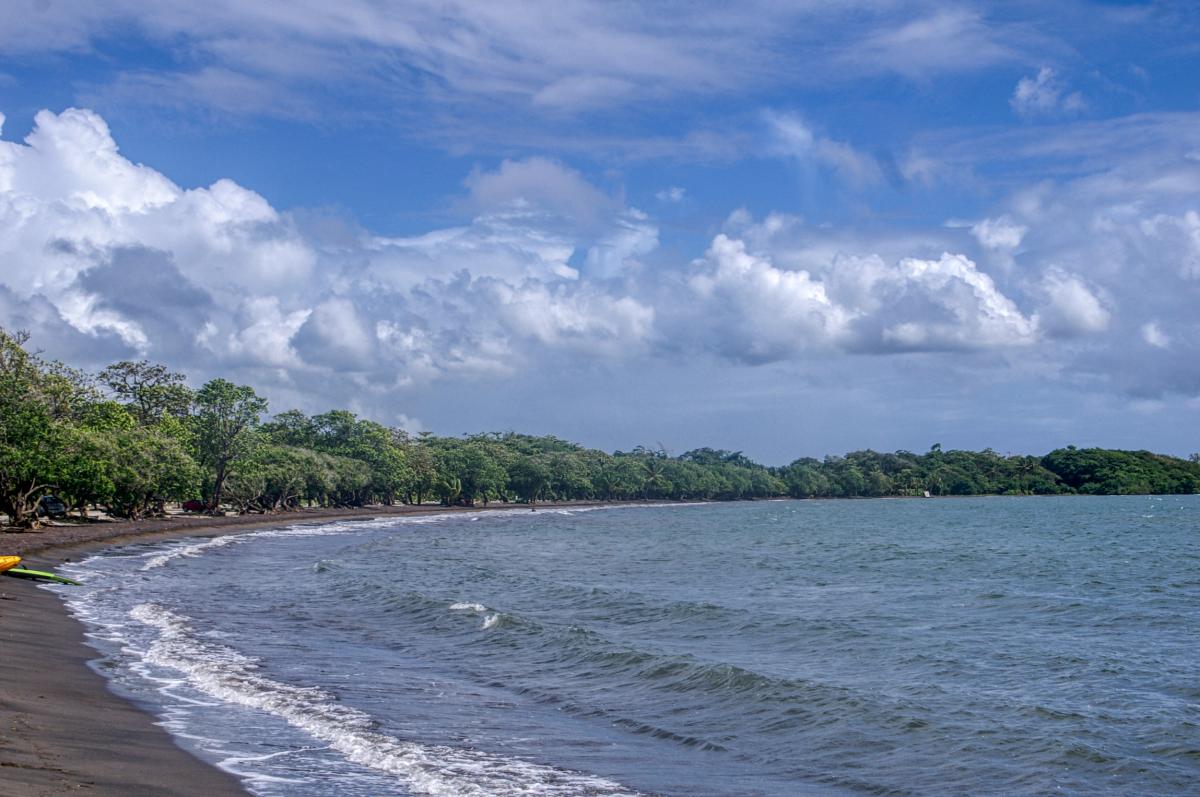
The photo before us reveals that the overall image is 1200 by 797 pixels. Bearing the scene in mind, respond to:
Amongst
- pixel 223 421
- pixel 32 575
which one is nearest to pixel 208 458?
pixel 223 421

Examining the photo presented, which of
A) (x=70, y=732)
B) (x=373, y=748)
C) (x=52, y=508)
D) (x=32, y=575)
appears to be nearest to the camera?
(x=70, y=732)

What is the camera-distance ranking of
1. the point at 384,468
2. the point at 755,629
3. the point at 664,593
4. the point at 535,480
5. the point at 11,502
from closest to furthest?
the point at 755,629
the point at 664,593
the point at 11,502
the point at 384,468
the point at 535,480

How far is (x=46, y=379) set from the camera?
169 ft

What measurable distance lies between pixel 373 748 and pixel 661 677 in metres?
7.53

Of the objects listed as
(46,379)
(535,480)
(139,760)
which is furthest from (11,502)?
(535,480)

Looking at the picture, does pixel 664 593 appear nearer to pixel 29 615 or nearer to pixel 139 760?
pixel 29 615

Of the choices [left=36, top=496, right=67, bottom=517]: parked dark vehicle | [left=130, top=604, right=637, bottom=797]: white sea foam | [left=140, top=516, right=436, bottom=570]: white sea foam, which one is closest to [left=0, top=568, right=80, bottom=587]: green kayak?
[left=140, top=516, right=436, bottom=570]: white sea foam

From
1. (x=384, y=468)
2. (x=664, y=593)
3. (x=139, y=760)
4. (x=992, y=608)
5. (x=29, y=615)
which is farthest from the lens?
(x=384, y=468)

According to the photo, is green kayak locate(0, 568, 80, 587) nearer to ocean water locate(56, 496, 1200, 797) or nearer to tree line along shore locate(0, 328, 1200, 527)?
ocean water locate(56, 496, 1200, 797)

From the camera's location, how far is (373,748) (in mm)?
13367

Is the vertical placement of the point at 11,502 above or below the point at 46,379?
below

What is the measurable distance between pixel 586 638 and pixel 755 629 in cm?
499

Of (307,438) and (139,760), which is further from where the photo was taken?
(307,438)

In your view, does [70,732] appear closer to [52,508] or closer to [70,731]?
[70,731]
